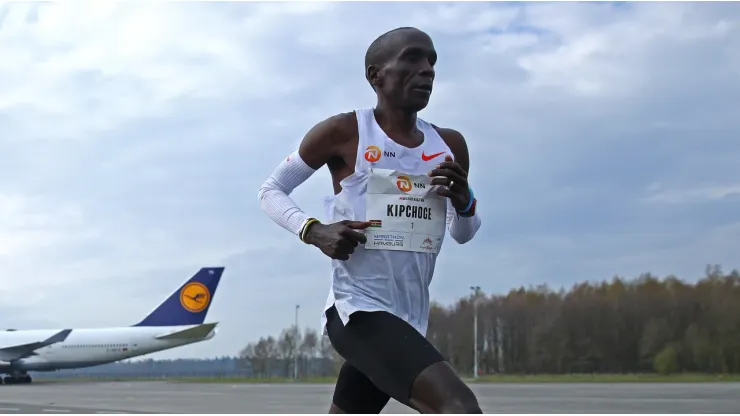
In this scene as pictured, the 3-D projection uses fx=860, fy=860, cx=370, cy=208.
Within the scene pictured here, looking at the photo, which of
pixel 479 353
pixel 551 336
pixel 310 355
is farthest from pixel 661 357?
pixel 310 355

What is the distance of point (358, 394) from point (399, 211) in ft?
2.21

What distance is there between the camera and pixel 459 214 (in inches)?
114

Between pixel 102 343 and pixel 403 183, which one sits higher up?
pixel 102 343

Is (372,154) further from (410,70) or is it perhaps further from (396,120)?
(410,70)

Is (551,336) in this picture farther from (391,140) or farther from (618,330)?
(391,140)

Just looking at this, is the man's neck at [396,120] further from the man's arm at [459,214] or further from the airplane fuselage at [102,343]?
the airplane fuselage at [102,343]

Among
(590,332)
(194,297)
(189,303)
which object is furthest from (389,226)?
(590,332)

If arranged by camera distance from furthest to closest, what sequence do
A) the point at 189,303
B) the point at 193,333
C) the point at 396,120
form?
the point at 189,303, the point at 193,333, the point at 396,120

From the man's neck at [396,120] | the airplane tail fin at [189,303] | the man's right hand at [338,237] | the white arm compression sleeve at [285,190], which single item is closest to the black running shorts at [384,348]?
the man's right hand at [338,237]

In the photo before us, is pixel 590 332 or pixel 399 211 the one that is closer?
pixel 399 211

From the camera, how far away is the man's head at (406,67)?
9.02 feet

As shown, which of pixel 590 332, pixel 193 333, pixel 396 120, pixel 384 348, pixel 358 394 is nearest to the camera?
pixel 384 348

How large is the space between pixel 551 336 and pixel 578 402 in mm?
42692

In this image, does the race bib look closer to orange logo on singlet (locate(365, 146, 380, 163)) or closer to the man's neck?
orange logo on singlet (locate(365, 146, 380, 163))
